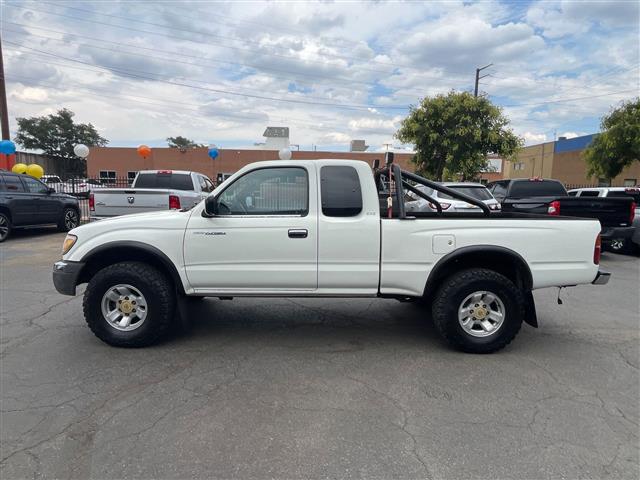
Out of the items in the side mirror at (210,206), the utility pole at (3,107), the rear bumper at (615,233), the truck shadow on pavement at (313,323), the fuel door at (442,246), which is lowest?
the truck shadow on pavement at (313,323)

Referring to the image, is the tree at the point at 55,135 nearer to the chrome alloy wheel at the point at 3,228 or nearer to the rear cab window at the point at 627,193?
the chrome alloy wheel at the point at 3,228

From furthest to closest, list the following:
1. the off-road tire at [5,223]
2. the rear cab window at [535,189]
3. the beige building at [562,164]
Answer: the beige building at [562,164] → the rear cab window at [535,189] → the off-road tire at [5,223]

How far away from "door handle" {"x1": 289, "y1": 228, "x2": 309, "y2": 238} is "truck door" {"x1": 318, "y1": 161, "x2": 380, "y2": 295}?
15 cm

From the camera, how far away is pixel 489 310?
14.0 ft

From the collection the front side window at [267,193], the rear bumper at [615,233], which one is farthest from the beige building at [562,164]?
the front side window at [267,193]

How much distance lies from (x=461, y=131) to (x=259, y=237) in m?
17.5

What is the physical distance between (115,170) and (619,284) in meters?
44.8

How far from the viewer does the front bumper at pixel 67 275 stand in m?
4.29

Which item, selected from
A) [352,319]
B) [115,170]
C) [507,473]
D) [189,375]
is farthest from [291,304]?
[115,170]

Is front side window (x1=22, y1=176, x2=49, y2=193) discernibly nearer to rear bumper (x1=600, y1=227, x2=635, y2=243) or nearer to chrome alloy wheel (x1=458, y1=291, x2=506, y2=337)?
chrome alloy wheel (x1=458, y1=291, x2=506, y2=337)

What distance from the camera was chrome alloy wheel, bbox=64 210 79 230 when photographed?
13.6 meters

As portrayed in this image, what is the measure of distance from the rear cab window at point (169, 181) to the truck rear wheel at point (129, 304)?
25.4 ft

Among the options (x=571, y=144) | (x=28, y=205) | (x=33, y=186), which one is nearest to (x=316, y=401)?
(x=28, y=205)

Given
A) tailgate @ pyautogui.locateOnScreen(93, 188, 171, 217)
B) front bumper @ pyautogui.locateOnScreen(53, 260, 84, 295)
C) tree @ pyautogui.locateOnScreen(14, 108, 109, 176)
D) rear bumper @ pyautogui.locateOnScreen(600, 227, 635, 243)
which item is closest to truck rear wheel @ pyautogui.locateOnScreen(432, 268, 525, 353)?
front bumper @ pyautogui.locateOnScreen(53, 260, 84, 295)
